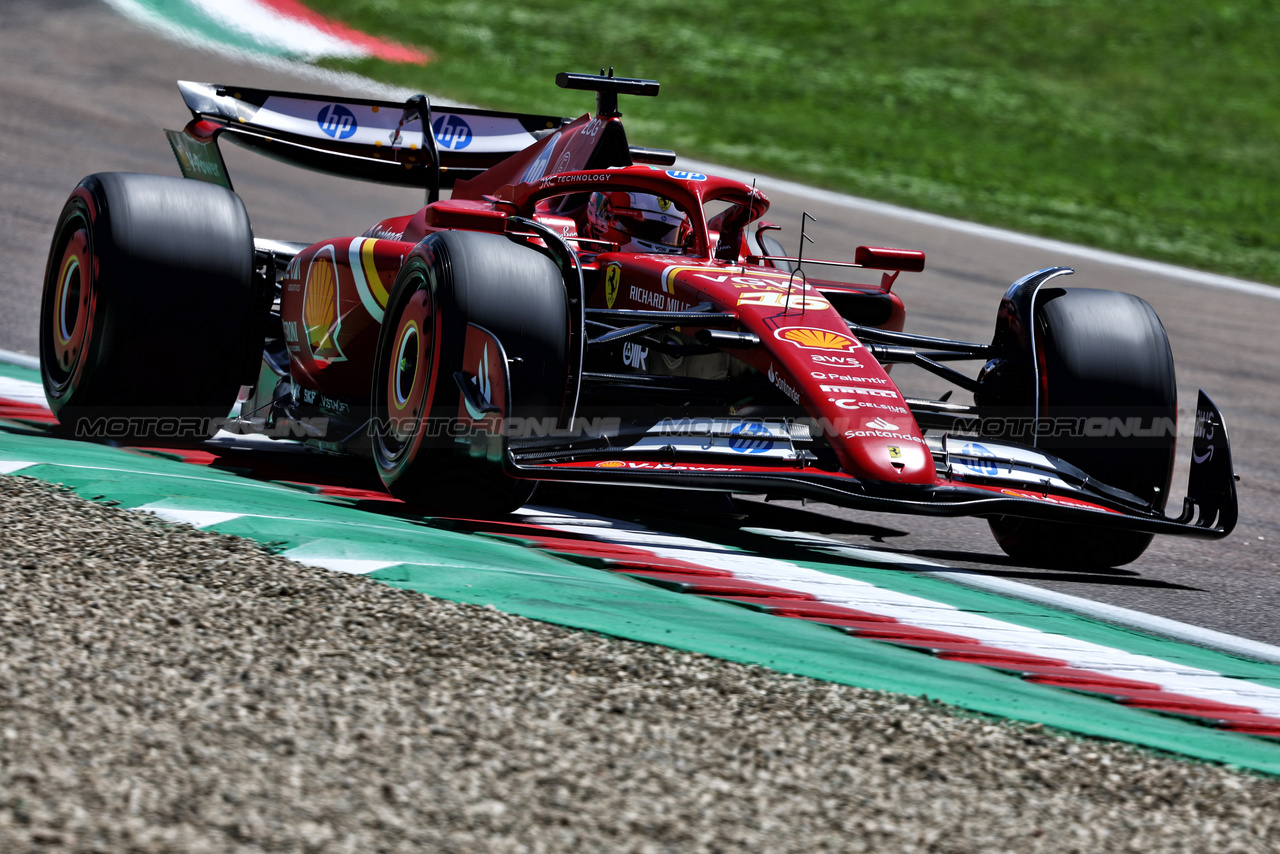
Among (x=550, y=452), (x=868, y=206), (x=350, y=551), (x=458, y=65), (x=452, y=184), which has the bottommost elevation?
(x=350, y=551)

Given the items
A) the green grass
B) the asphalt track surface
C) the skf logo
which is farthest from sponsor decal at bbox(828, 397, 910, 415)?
the green grass

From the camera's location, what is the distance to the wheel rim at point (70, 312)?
6.09 meters

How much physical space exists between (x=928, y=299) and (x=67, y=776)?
1219 centimetres

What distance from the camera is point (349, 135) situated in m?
7.51

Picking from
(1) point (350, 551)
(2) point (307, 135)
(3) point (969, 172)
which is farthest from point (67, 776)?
(3) point (969, 172)

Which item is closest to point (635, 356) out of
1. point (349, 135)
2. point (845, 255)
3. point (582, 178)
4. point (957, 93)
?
point (582, 178)

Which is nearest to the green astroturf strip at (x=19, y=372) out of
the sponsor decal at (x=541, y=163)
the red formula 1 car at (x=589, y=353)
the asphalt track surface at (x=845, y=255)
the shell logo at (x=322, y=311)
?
the asphalt track surface at (x=845, y=255)

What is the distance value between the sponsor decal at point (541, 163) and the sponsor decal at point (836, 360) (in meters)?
1.99

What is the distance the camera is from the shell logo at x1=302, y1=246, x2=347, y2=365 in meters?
6.14

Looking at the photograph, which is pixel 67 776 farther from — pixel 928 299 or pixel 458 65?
pixel 458 65

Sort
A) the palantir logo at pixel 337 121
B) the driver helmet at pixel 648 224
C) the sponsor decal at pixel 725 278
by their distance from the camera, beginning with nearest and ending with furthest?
the sponsor decal at pixel 725 278
the driver helmet at pixel 648 224
the palantir logo at pixel 337 121

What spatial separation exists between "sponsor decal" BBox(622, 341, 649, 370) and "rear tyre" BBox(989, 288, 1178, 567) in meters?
1.40

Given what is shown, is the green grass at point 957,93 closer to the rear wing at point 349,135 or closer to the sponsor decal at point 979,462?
the rear wing at point 349,135

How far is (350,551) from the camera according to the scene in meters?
4.26
